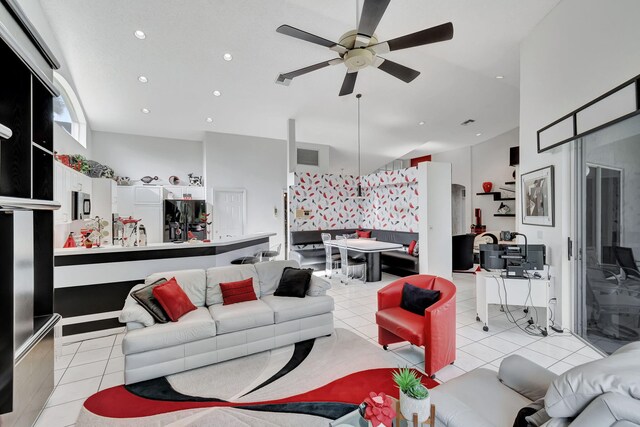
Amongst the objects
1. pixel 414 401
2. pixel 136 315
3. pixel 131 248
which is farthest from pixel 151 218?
pixel 414 401

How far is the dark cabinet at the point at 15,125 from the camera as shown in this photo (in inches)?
74.5

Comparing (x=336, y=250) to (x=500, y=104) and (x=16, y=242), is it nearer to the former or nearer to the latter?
(x=500, y=104)

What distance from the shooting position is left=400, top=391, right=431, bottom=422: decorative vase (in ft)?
4.63

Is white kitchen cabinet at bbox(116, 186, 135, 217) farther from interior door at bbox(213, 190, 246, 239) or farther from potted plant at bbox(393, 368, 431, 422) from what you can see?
potted plant at bbox(393, 368, 431, 422)

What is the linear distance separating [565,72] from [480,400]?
3.66m

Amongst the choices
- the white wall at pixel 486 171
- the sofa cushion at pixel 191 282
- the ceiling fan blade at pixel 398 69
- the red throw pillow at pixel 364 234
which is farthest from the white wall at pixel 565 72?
the white wall at pixel 486 171

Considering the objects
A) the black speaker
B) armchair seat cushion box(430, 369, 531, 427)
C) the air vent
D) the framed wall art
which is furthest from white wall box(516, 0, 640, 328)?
the air vent

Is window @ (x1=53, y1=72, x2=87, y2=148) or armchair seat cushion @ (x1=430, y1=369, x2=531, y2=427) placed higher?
window @ (x1=53, y1=72, x2=87, y2=148)

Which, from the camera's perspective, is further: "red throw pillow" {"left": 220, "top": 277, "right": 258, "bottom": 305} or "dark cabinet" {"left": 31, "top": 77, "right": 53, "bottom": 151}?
"red throw pillow" {"left": 220, "top": 277, "right": 258, "bottom": 305}

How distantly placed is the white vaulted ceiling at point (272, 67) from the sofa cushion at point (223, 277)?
3395mm

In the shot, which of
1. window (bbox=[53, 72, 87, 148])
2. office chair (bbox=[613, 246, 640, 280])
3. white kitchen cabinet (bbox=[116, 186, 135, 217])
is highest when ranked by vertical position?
window (bbox=[53, 72, 87, 148])

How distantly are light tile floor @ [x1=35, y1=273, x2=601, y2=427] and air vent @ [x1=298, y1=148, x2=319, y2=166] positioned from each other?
5.07 metres

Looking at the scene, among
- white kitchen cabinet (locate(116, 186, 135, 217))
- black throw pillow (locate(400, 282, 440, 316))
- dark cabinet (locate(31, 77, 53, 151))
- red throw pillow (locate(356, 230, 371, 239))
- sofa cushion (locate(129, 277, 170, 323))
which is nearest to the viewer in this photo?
dark cabinet (locate(31, 77, 53, 151))

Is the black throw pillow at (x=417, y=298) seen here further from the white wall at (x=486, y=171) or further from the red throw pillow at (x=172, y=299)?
the white wall at (x=486, y=171)
